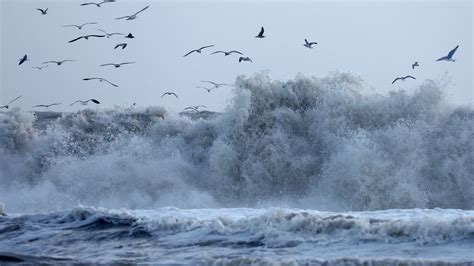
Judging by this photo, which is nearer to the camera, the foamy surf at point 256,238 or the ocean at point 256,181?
the foamy surf at point 256,238

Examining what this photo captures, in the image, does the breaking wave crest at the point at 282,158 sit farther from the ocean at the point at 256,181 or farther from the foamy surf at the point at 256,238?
the foamy surf at the point at 256,238

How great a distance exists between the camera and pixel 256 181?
56.0ft

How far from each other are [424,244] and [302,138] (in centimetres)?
827

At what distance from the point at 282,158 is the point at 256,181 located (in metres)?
0.80

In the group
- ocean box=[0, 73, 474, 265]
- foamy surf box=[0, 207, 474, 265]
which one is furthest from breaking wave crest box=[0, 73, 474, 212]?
foamy surf box=[0, 207, 474, 265]

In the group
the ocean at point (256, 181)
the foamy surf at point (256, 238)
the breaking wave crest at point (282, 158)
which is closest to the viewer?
the foamy surf at point (256, 238)

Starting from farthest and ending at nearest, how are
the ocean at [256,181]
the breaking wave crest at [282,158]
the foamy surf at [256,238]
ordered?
the breaking wave crest at [282,158], the ocean at [256,181], the foamy surf at [256,238]

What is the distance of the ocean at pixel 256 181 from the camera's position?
9891 mm

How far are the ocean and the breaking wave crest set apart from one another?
0.03 meters

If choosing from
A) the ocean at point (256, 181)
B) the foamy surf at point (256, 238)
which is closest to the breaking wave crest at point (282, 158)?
the ocean at point (256, 181)

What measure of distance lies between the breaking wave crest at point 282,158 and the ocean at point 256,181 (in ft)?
0.10

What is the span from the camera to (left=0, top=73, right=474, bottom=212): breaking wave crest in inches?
618

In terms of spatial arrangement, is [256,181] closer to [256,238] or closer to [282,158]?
[282,158]

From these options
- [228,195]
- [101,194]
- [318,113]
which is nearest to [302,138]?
[318,113]
